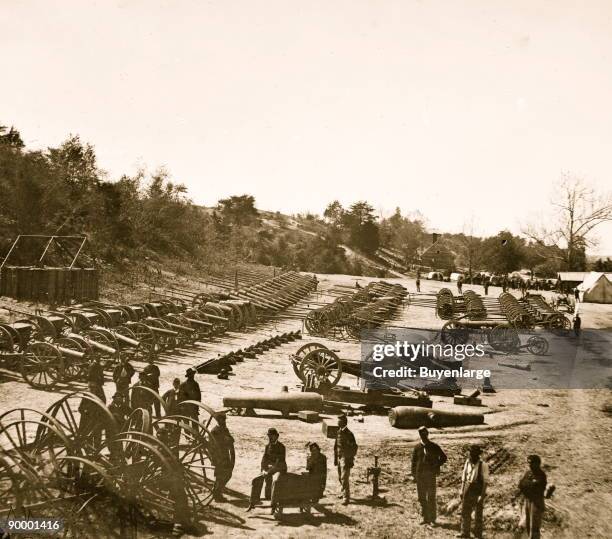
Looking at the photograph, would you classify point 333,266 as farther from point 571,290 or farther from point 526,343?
point 526,343

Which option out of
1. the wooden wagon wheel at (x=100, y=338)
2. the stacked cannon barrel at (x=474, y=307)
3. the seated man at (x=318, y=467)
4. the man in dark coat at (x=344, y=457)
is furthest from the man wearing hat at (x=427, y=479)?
the stacked cannon barrel at (x=474, y=307)

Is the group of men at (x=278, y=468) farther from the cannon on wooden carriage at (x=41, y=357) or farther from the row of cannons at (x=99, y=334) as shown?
the cannon on wooden carriage at (x=41, y=357)

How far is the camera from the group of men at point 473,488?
25.1 feet

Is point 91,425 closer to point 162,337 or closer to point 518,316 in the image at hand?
point 162,337

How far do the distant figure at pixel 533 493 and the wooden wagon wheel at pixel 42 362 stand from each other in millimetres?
10491

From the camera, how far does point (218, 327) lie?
944 inches

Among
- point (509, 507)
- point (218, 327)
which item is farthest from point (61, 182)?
point (509, 507)

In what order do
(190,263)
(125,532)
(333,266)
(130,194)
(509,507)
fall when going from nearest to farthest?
(125,532) < (509,507) < (190,263) < (130,194) < (333,266)

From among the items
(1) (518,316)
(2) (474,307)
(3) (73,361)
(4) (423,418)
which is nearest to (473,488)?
(4) (423,418)

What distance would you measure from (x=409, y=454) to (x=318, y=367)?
4338 mm

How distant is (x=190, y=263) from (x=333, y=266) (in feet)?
84.7

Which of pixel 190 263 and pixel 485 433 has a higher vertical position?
pixel 190 263

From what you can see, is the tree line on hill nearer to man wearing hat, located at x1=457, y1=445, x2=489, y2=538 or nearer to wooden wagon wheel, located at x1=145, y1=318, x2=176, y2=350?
wooden wagon wheel, located at x1=145, y1=318, x2=176, y2=350

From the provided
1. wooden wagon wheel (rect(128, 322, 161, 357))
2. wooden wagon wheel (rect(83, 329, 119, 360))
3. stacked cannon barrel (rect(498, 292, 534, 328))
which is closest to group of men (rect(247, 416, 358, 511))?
wooden wagon wheel (rect(83, 329, 119, 360))
